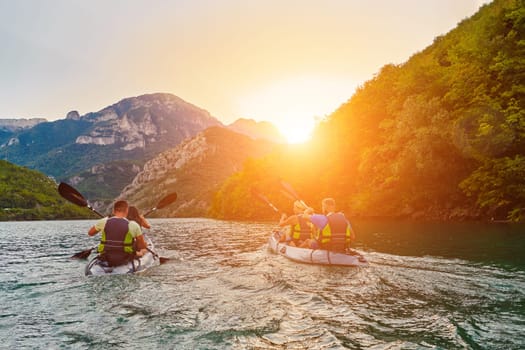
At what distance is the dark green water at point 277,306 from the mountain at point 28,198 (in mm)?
115605

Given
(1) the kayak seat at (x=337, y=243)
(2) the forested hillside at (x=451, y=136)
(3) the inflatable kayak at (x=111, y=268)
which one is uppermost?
(2) the forested hillside at (x=451, y=136)

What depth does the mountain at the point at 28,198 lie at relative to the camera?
109m

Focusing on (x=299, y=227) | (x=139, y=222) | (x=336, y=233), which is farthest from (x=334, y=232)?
(x=139, y=222)

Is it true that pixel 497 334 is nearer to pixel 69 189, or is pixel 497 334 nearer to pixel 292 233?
pixel 292 233

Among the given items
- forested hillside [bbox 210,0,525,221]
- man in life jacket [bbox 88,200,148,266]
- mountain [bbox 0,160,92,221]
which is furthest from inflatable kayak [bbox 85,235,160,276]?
mountain [bbox 0,160,92,221]

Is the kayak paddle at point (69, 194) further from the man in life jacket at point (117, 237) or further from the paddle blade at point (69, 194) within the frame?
the man in life jacket at point (117, 237)

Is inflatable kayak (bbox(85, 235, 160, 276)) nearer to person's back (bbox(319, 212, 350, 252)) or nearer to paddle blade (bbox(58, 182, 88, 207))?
paddle blade (bbox(58, 182, 88, 207))

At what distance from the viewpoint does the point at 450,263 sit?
12.1m

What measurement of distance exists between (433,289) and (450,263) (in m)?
4.21

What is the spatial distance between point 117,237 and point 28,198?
131146mm

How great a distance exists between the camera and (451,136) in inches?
1212

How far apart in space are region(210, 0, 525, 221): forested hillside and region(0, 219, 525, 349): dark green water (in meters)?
18.8

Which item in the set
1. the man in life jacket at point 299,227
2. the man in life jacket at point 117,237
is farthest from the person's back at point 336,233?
the man in life jacket at point 117,237

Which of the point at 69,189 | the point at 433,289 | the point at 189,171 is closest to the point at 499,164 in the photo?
the point at 433,289
